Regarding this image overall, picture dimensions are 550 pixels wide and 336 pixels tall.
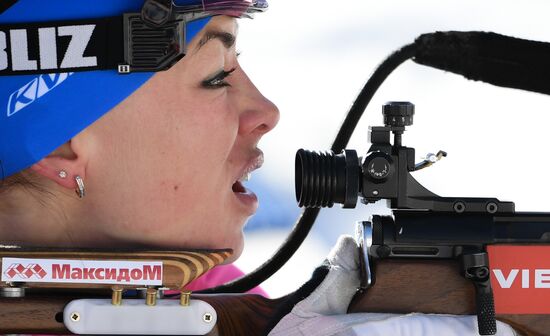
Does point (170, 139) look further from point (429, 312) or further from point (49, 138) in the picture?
point (429, 312)

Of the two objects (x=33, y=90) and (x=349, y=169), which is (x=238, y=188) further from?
(x=33, y=90)

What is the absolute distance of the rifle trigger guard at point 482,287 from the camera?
2248 millimetres

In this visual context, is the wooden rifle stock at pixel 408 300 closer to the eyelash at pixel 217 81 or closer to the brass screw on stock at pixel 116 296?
the brass screw on stock at pixel 116 296

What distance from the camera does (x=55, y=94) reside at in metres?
2.35

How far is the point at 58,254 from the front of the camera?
2150 mm

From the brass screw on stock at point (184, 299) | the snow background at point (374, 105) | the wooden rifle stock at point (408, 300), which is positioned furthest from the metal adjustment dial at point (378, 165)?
the snow background at point (374, 105)

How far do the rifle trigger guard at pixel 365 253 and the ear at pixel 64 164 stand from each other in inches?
22.4

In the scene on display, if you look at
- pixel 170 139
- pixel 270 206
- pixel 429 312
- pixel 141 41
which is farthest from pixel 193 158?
pixel 270 206

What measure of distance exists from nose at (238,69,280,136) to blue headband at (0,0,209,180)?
201 mm

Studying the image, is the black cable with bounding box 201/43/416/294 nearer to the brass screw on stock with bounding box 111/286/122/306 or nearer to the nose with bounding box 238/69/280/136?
the nose with bounding box 238/69/280/136

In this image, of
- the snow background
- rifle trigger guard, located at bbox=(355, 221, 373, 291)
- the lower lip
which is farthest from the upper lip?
the snow background

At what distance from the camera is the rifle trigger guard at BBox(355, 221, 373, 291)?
229cm

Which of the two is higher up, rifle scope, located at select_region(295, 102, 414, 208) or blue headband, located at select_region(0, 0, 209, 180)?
blue headband, located at select_region(0, 0, 209, 180)

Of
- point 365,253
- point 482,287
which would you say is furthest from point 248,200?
point 482,287
